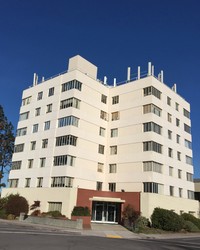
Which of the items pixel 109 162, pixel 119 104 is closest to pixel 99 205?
pixel 109 162

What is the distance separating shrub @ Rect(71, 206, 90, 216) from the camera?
36.9m

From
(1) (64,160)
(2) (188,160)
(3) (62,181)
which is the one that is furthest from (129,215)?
(2) (188,160)

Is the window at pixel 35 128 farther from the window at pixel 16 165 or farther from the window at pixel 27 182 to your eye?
the window at pixel 27 182

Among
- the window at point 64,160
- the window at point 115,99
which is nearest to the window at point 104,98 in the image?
the window at point 115,99

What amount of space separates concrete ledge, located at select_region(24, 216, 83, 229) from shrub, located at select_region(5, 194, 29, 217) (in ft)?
13.4

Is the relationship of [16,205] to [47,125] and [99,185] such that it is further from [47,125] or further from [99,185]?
[47,125]

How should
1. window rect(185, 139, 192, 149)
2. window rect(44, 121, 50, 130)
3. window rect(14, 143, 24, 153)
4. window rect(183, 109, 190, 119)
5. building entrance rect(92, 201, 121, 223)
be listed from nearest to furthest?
1. building entrance rect(92, 201, 121, 223)
2. window rect(44, 121, 50, 130)
3. window rect(14, 143, 24, 153)
4. window rect(185, 139, 192, 149)
5. window rect(183, 109, 190, 119)

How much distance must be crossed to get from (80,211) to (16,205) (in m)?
10.7

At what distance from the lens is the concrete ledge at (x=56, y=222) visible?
32125 mm

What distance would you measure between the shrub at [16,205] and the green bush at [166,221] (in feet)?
61.4

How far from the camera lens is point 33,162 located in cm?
4734

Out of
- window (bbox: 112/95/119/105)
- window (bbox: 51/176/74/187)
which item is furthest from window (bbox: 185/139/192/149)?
window (bbox: 51/176/74/187)

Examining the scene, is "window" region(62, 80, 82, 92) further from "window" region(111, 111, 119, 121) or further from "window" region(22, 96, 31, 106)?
"window" region(22, 96, 31, 106)

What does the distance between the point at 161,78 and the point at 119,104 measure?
8.65m
